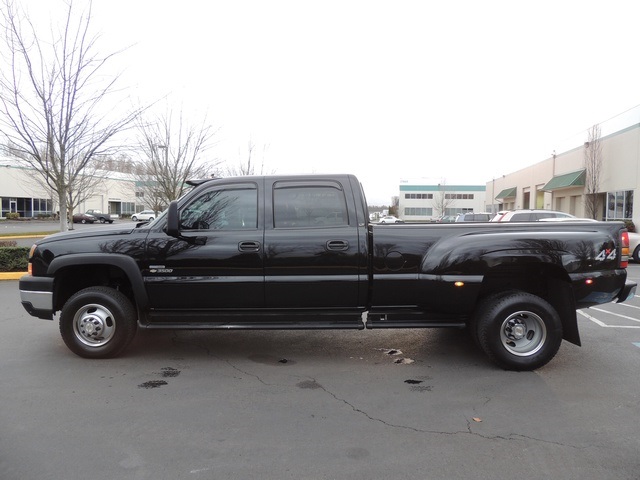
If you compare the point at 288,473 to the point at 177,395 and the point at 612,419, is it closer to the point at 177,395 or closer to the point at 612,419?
the point at 177,395

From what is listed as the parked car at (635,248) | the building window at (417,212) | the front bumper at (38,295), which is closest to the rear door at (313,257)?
the front bumper at (38,295)

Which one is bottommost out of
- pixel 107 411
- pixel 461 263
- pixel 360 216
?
pixel 107 411

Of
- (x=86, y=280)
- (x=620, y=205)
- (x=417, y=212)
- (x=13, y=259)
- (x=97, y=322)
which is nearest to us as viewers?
(x=97, y=322)

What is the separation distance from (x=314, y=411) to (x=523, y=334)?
2452 millimetres

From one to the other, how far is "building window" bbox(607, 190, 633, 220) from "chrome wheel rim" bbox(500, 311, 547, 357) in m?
22.2

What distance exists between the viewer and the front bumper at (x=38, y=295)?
4965 millimetres

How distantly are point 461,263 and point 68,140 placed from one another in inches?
459

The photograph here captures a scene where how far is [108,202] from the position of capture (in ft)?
209

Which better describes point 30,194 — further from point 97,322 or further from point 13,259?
point 97,322

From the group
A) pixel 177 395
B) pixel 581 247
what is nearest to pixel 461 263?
pixel 581 247

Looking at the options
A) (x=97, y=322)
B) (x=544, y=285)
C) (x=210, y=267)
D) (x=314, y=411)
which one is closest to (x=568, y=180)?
(x=544, y=285)

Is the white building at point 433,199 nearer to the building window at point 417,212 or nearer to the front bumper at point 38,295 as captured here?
the building window at point 417,212

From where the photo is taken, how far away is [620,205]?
24.0 m

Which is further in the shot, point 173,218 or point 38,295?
point 38,295
